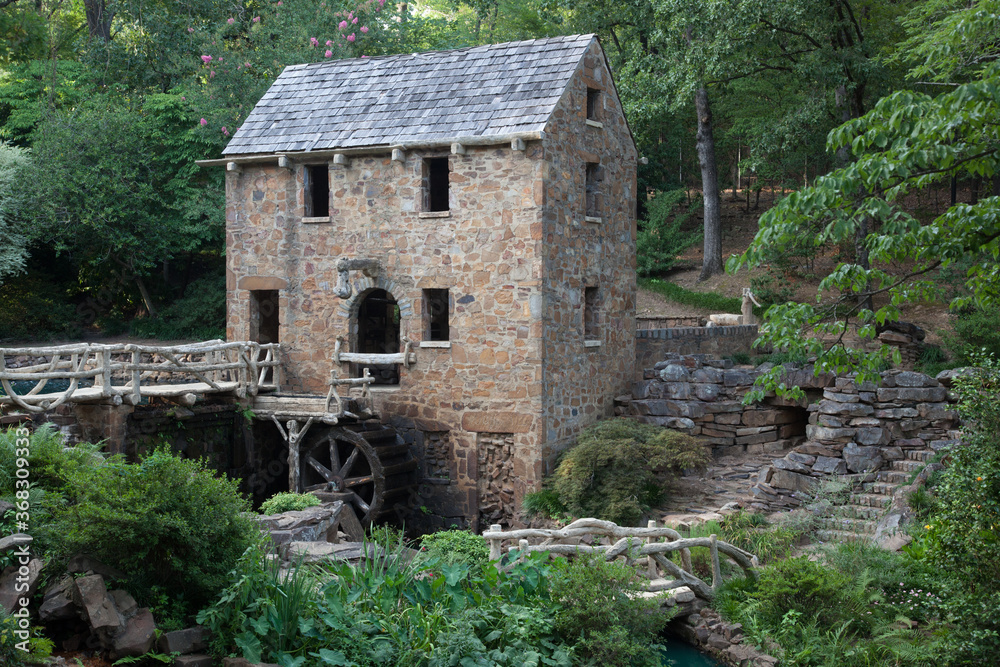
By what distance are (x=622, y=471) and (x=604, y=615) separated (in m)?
6.19

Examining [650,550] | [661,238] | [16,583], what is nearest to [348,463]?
[650,550]

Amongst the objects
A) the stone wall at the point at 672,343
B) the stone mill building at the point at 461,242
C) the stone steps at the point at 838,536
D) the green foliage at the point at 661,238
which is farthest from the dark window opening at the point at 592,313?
the green foliage at the point at 661,238

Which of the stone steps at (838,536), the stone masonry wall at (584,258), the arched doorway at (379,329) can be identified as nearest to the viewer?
the stone steps at (838,536)

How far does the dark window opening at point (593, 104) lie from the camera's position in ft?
52.9

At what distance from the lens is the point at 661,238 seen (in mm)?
26875

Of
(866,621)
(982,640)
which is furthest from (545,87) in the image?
(982,640)

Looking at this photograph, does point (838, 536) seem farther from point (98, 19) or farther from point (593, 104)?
point (98, 19)

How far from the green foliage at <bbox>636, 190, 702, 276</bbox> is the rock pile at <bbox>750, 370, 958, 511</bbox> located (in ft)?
40.3

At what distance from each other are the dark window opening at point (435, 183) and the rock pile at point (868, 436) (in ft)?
24.6

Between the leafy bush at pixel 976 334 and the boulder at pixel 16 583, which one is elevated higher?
the leafy bush at pixel 976 334

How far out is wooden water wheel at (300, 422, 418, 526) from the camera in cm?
1446

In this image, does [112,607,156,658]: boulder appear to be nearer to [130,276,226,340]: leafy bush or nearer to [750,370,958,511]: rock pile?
[750,370,958,511]: rock pile

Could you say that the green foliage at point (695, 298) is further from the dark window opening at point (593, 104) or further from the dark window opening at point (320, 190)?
the dark window opening at point (320, 190)

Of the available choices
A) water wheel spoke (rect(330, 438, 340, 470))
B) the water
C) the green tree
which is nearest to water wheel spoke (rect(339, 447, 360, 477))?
water wheel spoke (rect(330, 438, 340, 470))
